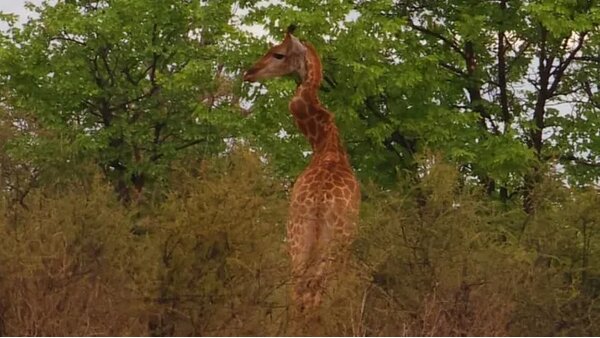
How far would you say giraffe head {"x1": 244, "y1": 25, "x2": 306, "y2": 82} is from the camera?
35.5ft

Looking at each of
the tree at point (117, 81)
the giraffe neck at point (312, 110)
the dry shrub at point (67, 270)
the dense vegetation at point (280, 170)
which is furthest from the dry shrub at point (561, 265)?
the tree at point (117, 81)

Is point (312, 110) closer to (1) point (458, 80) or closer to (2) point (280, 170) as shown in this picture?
(2) point (280, 170)

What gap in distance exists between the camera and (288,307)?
7.62 metres

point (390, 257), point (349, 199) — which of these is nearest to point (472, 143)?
point (349, 199)

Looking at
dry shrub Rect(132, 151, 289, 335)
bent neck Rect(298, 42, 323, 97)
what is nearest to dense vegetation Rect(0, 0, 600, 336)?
dry shrub Rect(132, 151, 289, 335)

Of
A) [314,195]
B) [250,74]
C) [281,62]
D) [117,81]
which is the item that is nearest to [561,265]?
[314,195]

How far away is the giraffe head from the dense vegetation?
31.3 inches

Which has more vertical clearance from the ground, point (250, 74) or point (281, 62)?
point (281, 62)

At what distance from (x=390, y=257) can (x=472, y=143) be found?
9.39 meters

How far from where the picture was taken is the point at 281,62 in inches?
429

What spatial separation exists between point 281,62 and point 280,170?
6458 mm

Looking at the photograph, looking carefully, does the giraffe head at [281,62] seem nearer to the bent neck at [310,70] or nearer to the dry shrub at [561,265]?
the bent neck at [310,70]

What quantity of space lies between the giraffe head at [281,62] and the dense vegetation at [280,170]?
80 centimetres

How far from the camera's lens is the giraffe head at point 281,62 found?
35.5 ft
